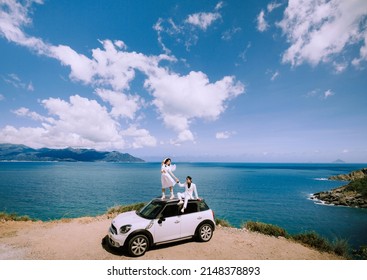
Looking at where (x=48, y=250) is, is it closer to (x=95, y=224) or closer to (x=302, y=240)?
(x=95, y=224)

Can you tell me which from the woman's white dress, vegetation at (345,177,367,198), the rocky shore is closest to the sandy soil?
the woman's white dress

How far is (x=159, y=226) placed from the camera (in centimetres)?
761

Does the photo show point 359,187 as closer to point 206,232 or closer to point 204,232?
point 206,232

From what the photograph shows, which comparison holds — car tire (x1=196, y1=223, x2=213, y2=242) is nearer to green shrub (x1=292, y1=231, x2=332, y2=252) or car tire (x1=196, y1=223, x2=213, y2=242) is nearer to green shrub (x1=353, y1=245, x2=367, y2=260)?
green shrub (x1=292, y1=231, x2=332, y2=252)

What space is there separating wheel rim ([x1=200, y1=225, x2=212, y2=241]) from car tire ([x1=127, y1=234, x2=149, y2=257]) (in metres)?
2.44

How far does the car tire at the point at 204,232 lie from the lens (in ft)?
28.2

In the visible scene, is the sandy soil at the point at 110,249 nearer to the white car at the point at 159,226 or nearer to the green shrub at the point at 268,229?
the white car at the point at 159,226

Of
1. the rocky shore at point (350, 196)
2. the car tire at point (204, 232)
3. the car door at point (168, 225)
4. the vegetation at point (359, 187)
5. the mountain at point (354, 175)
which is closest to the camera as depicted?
the car door at point (168, 225)

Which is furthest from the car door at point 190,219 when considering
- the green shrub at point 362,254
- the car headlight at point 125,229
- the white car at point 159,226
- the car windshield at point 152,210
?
the green shrub at point 362,254

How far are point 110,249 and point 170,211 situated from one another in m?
2.81

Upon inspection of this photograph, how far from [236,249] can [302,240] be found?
14.0 feet

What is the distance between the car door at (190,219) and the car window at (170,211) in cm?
34

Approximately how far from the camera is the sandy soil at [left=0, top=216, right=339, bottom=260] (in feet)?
25.3

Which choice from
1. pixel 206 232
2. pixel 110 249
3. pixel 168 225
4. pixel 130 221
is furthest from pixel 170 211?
pixel 110 249
